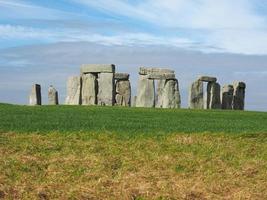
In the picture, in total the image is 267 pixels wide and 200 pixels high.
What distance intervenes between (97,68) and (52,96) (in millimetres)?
3228

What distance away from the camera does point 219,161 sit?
13133 millimetres

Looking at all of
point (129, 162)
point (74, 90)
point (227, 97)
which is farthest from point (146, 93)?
point (129, 162)

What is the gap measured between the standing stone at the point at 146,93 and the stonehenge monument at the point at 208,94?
2.06 metres

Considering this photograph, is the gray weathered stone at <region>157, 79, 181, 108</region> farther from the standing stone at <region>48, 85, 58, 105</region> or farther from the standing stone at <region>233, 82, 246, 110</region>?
the standing stone at <region>48, 85, 58, 105</region>

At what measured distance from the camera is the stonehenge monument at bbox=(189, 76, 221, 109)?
33844mm

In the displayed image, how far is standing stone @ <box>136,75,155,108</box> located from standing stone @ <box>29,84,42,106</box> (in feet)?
17.4

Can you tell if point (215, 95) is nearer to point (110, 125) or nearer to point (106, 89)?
point (106, 89)

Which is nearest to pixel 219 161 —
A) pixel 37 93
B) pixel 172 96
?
pixel 172 96

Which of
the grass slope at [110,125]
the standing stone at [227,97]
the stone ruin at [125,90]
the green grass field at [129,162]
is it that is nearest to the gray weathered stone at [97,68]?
the stone ruin at [125,90]

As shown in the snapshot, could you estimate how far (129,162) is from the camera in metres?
12.7

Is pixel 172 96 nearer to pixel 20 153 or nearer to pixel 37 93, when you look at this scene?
pixel 37 93

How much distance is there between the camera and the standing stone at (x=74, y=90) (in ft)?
112

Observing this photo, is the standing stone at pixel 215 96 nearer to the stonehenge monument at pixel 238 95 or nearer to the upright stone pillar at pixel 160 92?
the stonehenge monument at pixel 238 95

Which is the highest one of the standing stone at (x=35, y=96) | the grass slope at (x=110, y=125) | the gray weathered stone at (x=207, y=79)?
the gray weathered stone at (x=207, y=79)
